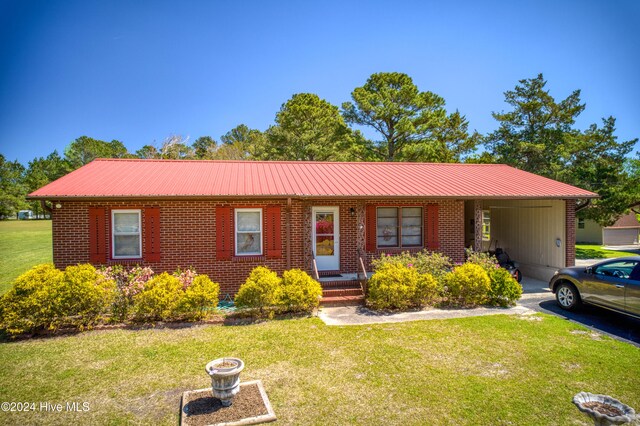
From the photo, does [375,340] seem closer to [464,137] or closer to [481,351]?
[481,351]

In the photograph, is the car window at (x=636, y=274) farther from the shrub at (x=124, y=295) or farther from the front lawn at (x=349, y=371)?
the shrub at (x=124, y=295)

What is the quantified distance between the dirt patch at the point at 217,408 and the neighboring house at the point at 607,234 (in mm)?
34230

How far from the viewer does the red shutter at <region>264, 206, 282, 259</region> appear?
11.1 meters

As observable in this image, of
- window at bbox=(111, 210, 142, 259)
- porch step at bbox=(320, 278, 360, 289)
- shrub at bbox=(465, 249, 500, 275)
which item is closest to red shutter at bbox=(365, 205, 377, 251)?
porch step at bbox=(320, 278, 360, 289)

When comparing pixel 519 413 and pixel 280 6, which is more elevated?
pixel 280 6

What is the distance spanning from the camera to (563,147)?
23031mm

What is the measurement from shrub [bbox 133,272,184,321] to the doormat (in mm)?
3539

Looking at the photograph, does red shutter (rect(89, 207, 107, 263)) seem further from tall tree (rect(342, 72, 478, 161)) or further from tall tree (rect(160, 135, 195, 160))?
tall tree (rect(160, 135, 195, 160))

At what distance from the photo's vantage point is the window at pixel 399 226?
41.0 feet

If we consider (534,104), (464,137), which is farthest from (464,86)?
(464,137)

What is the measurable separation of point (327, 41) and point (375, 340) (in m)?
11.6

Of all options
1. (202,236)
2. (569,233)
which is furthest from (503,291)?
(202,236)

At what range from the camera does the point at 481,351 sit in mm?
6742

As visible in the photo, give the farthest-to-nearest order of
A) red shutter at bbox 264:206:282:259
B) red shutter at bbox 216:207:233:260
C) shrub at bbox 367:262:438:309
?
red shutter at bbox 264:206:282:259 < red shutter at bbox 216:207:233:260 < shrub at bbox 367:262:438:309
